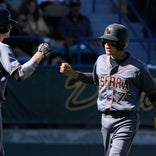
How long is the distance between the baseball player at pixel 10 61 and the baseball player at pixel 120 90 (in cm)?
57

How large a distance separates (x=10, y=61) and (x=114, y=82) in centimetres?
116

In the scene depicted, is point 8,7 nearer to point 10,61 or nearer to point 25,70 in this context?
point 10,61

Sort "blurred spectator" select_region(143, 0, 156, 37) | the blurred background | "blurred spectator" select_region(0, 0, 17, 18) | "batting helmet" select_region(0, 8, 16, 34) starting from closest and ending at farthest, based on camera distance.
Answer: "batting helmet" select_region(0, 8, 16, 34) → the blurred background → "blurred spectator" select_region(0, 0, 17, 18) → "blurred spectator" select_region(143, 0, 156, 37)

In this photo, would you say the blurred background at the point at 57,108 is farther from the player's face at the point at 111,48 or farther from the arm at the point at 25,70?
the arm at the point at 25,70

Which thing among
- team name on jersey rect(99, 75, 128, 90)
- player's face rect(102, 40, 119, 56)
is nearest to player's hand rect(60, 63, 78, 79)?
team name on jersey rect(99, 75, 128, 90)

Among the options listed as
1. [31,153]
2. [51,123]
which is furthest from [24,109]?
[31,153]

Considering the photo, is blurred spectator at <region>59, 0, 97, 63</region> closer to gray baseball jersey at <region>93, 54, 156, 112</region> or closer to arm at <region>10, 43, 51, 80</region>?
gray baseball jersey at <region>93, 54, 156, 112</region>

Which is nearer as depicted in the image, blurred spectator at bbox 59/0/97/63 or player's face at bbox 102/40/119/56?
player's face at bbox 102/40/119/56

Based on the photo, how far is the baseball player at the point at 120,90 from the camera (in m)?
6.93

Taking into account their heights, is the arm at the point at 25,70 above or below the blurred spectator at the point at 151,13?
above

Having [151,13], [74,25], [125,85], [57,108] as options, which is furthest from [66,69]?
[151,13]

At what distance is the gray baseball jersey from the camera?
695 cm

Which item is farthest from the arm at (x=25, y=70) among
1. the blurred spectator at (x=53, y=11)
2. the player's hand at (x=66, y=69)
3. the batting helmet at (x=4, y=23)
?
the blurred spectator at (x=53, y=11)

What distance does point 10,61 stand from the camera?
21.2 ft
